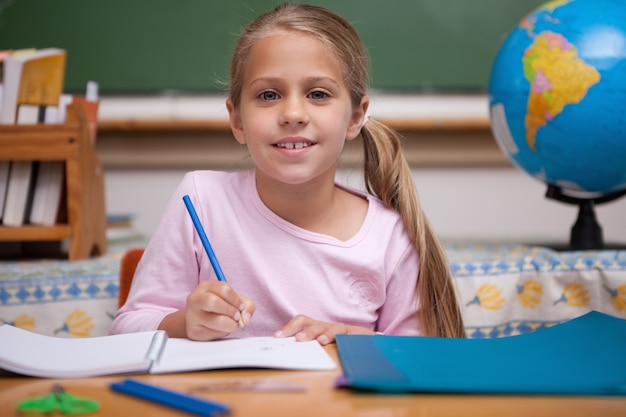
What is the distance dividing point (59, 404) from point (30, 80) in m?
1.47

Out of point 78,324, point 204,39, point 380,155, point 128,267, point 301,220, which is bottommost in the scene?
point 78,324

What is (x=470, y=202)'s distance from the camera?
290 centimetres

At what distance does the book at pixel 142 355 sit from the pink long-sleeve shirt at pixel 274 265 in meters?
0.34

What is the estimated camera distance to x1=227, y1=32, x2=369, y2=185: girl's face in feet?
3.59

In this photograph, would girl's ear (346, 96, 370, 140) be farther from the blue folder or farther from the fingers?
the blue folder

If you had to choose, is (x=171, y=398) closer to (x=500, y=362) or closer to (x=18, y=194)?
(x=500, y=362)

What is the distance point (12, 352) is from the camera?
2.40ft

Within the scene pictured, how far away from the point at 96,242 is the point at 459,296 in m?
0.93

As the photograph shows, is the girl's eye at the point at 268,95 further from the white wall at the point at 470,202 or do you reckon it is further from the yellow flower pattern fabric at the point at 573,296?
the white wall at the point at 470,202

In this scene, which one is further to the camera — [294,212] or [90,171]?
[90,171]

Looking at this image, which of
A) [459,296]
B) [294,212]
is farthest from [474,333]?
[294,212]

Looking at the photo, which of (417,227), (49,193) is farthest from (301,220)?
(49,193)

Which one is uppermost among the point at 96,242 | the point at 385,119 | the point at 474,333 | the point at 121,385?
the point at 385,119

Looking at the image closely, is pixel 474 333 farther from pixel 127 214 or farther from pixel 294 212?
pixel 127 214
